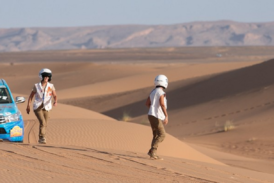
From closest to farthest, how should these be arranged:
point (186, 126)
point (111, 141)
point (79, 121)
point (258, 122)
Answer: point (111, 141) → point (79, 121) → point (258, 122) → point (186, 126)

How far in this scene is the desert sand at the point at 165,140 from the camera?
31.7 feet

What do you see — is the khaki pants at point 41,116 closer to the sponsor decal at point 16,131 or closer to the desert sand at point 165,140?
the desert sand at point 165,140

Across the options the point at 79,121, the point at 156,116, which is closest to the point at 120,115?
the point at 79,121

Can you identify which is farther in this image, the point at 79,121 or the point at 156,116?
the point at 79,121

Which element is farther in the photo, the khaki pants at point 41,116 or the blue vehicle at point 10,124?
the blue vehicle at point 10,124

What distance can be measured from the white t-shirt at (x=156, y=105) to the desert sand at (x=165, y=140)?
2.59 ft

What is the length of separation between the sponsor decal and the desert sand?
1.57 ft

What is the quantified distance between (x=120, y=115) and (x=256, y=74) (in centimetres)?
680

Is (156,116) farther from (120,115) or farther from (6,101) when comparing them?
(120,115)

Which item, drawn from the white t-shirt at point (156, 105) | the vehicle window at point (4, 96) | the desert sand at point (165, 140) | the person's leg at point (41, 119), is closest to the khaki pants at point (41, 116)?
the person's leg at point (41, 119)

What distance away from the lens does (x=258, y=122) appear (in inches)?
896

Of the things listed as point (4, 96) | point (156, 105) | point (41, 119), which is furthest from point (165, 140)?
point (156, 105)

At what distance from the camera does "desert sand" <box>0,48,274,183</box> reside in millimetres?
Result: 9672

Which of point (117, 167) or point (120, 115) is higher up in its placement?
point (120, 115)
